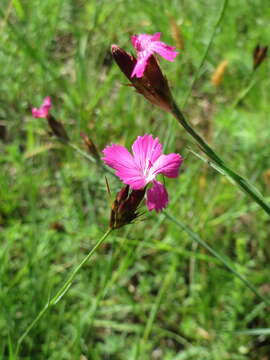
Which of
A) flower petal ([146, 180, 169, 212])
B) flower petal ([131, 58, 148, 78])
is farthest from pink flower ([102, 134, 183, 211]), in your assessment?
flower petal ([131, 58, 148, 78])

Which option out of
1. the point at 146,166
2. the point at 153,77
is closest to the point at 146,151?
the point at 146,166

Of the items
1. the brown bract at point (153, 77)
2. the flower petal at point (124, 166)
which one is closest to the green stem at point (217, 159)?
the brown bract at point (153, 77)

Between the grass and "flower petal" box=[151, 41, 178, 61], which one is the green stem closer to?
"flower petal" box=[151, 41, 178, 61]

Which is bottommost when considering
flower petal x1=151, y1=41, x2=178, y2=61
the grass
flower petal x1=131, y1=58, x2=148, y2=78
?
the grass

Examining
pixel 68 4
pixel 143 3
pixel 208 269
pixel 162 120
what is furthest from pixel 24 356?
pixel 68 4

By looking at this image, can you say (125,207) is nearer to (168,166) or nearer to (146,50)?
(168,166)

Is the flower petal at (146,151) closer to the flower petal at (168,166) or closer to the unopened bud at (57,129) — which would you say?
the flower petal at (168,166)
